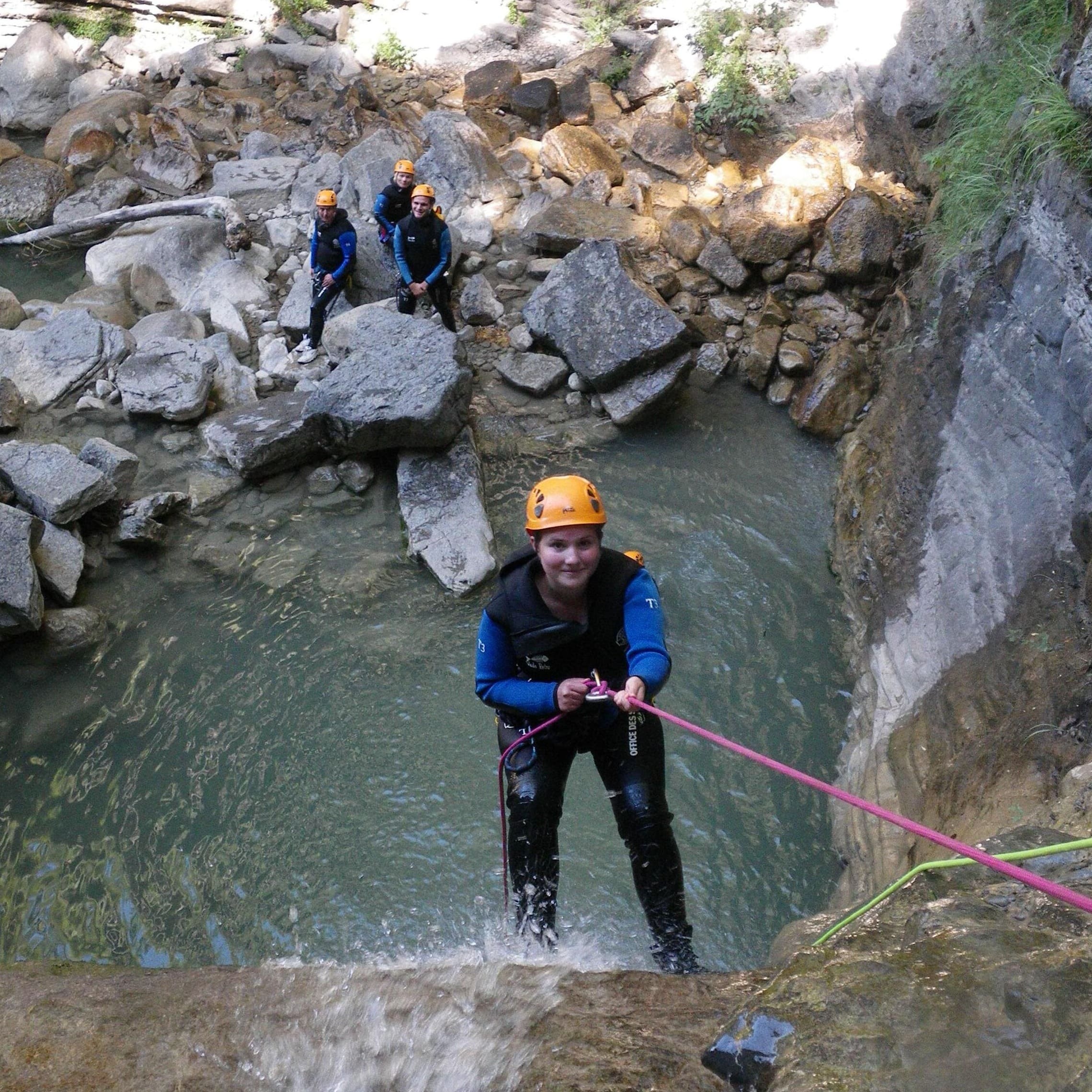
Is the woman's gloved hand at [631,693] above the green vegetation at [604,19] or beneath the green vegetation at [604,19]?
beneath

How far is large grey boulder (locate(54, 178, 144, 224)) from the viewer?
1212 centimetres

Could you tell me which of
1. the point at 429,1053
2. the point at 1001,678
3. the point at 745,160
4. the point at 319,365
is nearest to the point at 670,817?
the point at 429,1053

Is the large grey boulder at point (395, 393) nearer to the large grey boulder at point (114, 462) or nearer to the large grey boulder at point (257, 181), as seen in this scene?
the large grey boulder at point (114, 462)

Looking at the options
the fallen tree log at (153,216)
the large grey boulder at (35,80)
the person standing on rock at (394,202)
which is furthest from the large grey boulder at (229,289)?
the large grey boulder at (35,80)

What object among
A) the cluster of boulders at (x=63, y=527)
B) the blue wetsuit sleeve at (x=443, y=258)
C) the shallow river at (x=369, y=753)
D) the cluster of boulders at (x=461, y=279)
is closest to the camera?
the shallow river at (x=369, y=753)

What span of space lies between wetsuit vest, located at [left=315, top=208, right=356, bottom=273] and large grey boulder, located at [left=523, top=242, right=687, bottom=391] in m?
2.00

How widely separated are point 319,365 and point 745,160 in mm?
5340

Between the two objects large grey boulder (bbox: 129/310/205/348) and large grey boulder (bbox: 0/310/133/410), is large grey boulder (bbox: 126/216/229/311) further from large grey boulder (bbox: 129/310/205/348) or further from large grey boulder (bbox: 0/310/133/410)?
large grey boulder (bbox: 0/310/133/410)

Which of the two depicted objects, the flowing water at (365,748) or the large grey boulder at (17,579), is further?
the large grey boulder at (17,579)

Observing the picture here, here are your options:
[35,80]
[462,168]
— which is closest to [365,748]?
[462,168]

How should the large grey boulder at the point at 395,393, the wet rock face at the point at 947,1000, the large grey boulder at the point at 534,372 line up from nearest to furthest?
the wet rock face at the point at 947,1000 < the large grey boulder at the point at 395,393 < the large grey boulder at the point at 534,372

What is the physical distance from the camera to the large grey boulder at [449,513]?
6.64m

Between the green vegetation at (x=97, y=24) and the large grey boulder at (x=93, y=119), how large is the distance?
6.70ft

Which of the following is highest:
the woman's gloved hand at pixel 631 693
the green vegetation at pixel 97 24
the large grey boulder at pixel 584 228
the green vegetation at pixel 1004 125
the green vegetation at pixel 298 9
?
the green vegetation at pixel 298 9
